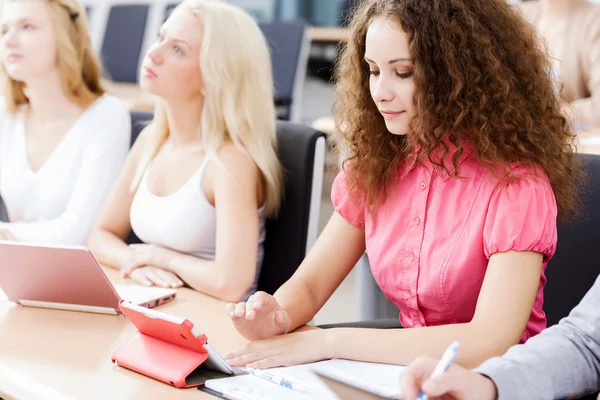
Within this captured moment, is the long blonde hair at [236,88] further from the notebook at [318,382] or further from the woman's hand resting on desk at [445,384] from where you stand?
the woman's hand resting on desk at [445,384]

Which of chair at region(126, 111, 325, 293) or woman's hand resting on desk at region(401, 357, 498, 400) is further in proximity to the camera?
chair at region(126, 111, 325, 293)

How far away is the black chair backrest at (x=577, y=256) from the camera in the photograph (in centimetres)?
148

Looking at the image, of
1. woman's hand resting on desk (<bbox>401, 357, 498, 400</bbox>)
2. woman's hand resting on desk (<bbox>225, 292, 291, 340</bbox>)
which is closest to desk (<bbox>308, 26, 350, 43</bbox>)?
woman's hand resting on desk (<bbox>225, 292, 291, 340</bbox>)

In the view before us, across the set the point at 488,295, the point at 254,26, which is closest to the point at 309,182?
the point at 254,26

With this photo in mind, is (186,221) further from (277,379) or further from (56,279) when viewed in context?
(277,379)

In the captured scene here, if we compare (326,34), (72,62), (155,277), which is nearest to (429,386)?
(155,277)

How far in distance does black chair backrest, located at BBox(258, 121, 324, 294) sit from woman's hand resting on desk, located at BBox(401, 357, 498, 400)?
817mm

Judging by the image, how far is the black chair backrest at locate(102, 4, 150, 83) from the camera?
4684 mm

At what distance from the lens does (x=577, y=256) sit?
1533 mm

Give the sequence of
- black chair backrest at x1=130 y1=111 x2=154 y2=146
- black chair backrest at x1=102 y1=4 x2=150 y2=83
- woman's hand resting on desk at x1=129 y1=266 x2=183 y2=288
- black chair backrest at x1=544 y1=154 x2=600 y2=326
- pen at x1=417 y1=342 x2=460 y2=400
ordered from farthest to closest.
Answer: black chair backrest at x1=102 y1=4 x2=150 y2=83, black chair backrest at x1=130 y1=111 x2=154 y2=146, woman's hand resting on desk at x1=129 y1=266 x2=183 y2=288, black chair backrest at x1=544 y1=154 x2=600 y2=326, pen at x1=417 y1=342 x2=460 y2=400

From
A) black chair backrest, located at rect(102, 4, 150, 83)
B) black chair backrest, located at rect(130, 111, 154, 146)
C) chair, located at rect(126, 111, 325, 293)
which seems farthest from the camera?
black chair backrest, located at rect(102, 4, 150, 83)

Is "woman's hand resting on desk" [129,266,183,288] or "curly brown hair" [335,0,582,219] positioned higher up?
"curly brown hair" [335,0,582,219]

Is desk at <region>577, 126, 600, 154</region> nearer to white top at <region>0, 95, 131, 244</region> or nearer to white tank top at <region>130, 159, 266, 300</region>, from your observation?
white tank top at <region>130, 159, 266, 300</region>

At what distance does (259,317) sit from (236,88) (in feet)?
2.39
